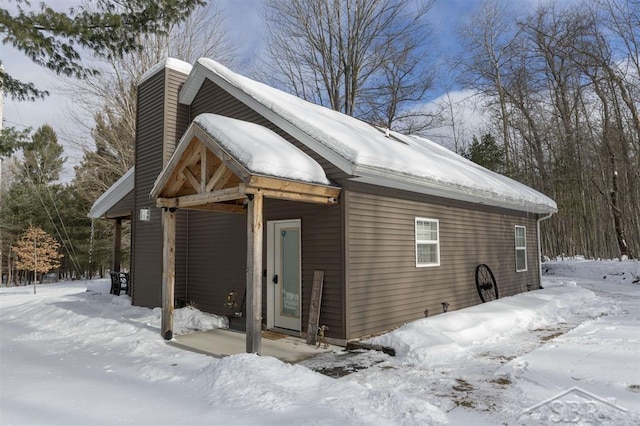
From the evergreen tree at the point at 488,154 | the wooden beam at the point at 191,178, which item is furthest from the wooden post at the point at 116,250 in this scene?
the evergreen tree at the point at 488,154

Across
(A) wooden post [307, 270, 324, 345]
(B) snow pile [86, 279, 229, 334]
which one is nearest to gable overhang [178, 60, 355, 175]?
(A) wooden post [307, 270, 324, 345]

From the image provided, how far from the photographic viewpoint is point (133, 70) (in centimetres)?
1898

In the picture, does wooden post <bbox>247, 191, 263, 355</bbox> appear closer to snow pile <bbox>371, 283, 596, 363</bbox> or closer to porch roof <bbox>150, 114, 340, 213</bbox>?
porch roof <bbox>150, 114, 340, 213</bbox>

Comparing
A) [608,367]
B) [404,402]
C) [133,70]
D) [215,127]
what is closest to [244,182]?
[215,127]

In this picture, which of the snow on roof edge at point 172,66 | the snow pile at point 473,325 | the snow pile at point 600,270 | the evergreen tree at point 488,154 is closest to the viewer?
the snow pile at point 473,325

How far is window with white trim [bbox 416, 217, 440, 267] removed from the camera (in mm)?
8340

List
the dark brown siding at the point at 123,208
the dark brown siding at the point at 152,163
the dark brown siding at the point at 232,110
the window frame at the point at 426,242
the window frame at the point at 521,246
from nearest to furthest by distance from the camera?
1. the dark brown siding at the point at 232,110
2. the window frame at the point at 426,242
3. the dark brown siding at the point at 152,163
4. the dark brown siding at the point at 123,208
5. the window frame at the point at 521,246

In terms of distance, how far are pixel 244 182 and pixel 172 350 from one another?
A: 9.56 ft

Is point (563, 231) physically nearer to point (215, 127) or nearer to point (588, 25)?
point (588, 25)

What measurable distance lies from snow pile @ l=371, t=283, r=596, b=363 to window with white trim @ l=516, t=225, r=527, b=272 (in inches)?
79.5

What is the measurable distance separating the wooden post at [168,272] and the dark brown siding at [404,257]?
2.97m

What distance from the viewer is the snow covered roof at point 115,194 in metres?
11.6

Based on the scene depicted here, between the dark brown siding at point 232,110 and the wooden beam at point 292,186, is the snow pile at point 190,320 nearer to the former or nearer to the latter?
the wooden beam at point 292,186

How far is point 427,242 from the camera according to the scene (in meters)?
8.52
